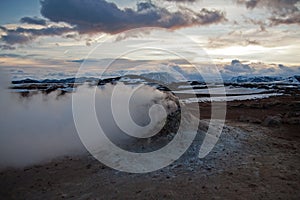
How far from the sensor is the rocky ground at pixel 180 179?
15.8 ft

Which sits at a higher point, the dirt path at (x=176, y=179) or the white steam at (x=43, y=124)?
the white steam at (x=43, y=124)

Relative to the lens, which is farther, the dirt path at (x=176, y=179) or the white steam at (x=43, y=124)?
the white steam at (x=43, y=124)

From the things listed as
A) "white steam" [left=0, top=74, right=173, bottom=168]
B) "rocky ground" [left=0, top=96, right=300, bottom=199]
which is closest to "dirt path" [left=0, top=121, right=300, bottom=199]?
"rocky ground" [left=0, top=96, right=300, bottom=199]

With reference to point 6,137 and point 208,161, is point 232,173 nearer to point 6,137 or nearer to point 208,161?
point 208,161

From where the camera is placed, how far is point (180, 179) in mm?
5379

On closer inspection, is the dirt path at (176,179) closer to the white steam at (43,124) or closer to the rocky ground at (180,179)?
the rocky ground at (180,179)

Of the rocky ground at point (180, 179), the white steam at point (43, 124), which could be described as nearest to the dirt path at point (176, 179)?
the rocky ground at point (180, 179)

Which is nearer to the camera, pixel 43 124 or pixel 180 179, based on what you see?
pixel 180 179

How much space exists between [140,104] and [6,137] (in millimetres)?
4323

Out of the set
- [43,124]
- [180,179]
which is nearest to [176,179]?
[180,179]

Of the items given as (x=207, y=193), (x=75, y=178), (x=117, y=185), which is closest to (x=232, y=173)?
(x=207, y=193)

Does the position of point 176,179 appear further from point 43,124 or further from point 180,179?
point 43,124

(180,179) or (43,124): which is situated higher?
(43,124)

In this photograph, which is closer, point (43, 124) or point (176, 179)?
point (176, 179)
